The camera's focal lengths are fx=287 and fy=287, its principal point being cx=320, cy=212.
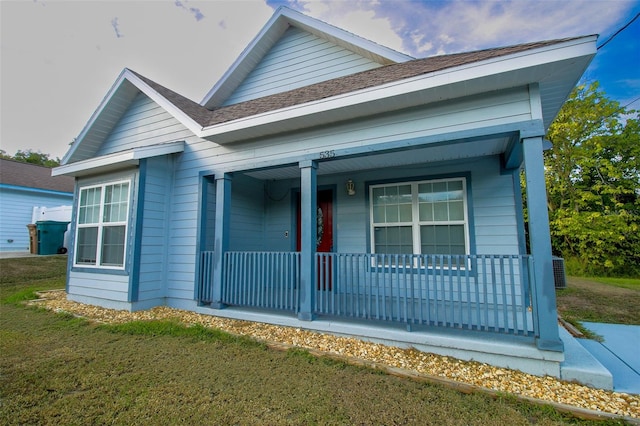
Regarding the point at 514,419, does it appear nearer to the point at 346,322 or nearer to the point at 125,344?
the point at 346,322

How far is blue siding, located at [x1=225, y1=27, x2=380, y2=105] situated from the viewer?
586 centimetres

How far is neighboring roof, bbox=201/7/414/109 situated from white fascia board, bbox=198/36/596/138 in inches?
83.4

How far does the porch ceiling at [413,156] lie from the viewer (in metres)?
4.17

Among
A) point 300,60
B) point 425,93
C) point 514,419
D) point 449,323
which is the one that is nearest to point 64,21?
point 300,60

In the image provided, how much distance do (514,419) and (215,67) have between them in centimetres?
1482

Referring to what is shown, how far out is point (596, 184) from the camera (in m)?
11.9

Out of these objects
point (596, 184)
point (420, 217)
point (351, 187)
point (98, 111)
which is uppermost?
point (98, 111)

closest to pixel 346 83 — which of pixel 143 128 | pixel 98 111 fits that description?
pixel 143 128

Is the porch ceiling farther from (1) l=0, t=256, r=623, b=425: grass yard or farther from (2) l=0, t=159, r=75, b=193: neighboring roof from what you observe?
(2) l=0, t=159, r=75, b=193: neighboring roof

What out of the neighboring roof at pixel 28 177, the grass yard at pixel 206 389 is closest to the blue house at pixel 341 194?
the grass yard at pixel 206 389

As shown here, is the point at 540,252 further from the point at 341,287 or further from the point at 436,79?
the point at 341,287

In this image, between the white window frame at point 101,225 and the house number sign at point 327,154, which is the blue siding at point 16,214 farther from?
the house number sign at point 327,154

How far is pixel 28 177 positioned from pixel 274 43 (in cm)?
1586

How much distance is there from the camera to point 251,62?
6.62 m
